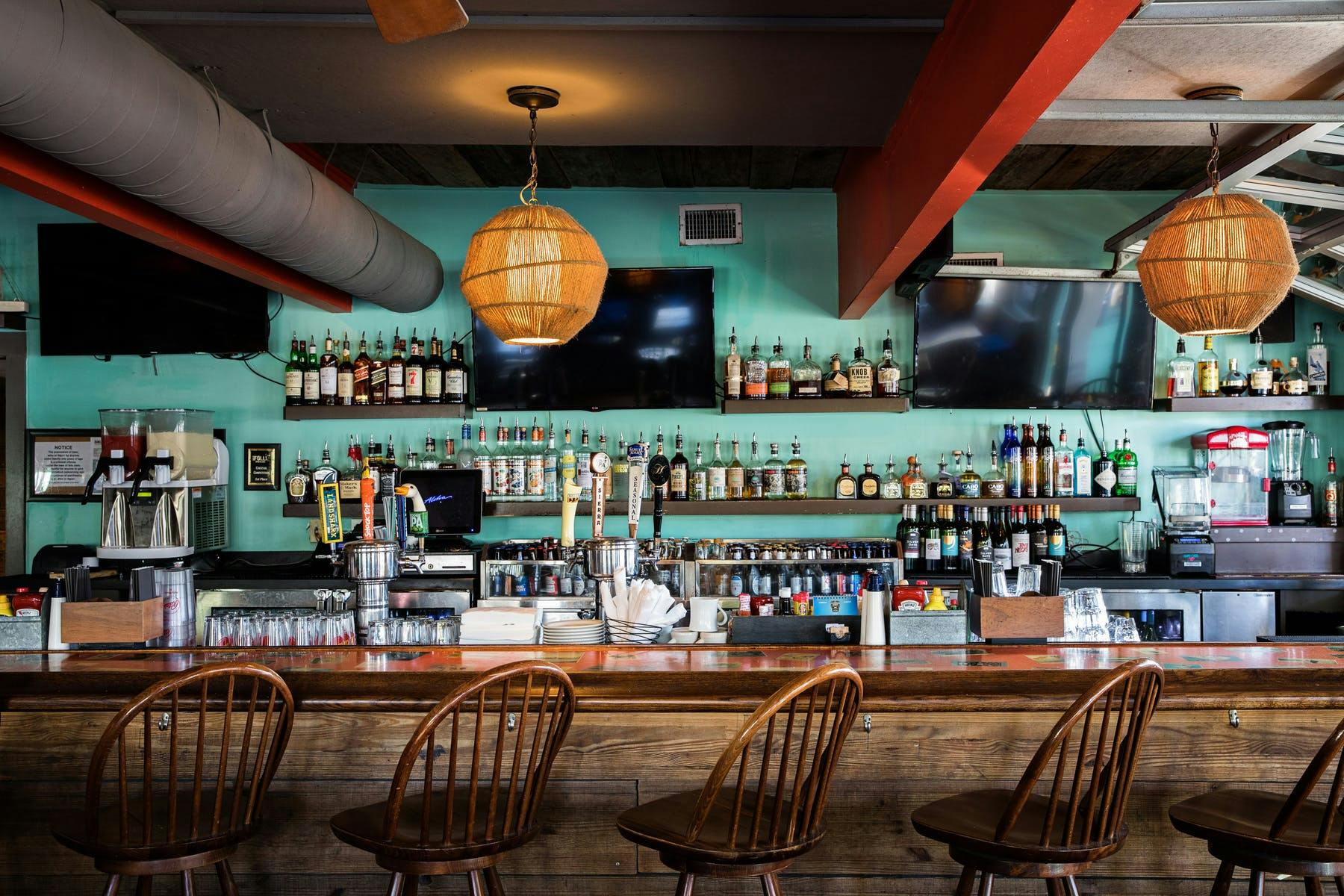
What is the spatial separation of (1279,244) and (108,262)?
547 cm

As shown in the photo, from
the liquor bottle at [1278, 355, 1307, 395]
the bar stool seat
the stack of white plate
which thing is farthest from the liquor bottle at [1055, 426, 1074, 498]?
the bar stool seat

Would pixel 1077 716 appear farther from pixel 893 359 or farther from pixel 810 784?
pixel 893 359

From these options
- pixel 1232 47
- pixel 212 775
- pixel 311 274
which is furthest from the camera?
pixel 311 274

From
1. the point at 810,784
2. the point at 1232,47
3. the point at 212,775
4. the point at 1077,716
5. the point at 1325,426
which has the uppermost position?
the point at 1232,47

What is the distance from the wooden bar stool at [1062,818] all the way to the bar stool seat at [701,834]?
30cm

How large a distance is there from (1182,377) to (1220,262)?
2819 mm

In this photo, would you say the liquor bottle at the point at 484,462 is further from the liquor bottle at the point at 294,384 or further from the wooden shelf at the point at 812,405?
the wooden shelf at the point at 812,405

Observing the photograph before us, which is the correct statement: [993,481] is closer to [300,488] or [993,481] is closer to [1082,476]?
[1082,476]

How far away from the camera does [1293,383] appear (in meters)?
5.44

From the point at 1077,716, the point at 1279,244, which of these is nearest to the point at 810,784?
the point at 1077,716

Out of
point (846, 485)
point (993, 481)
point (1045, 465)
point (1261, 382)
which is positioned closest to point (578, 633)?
point (846, 485)

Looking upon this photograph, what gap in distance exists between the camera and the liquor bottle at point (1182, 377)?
5.50 meters

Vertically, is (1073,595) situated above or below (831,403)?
below

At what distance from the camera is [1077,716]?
1.88 metres
